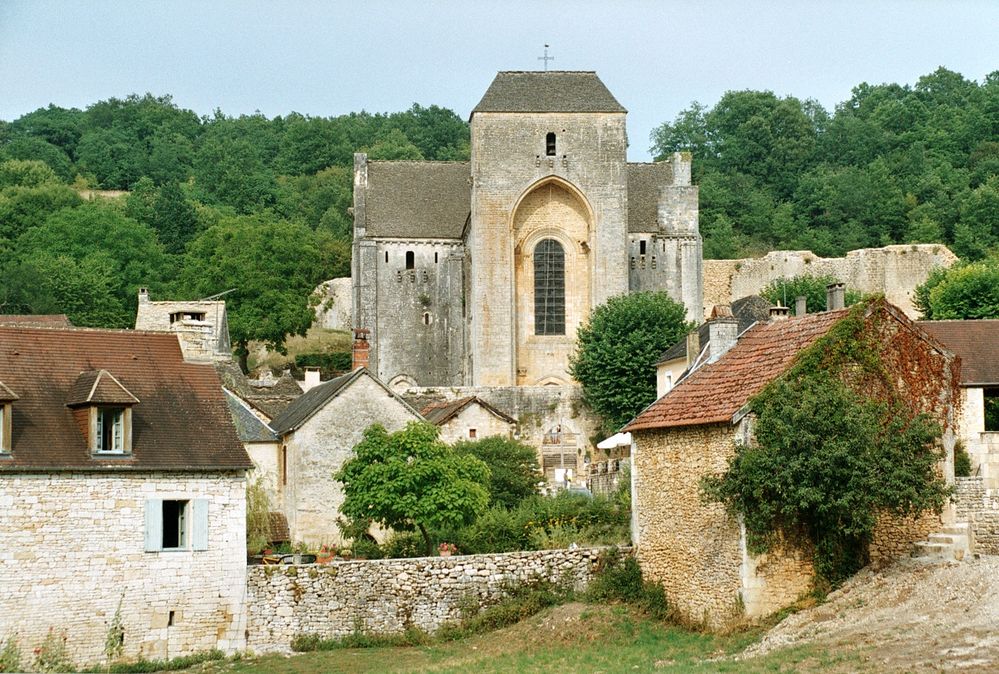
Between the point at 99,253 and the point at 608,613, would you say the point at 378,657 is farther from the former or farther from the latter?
the point at 99,253

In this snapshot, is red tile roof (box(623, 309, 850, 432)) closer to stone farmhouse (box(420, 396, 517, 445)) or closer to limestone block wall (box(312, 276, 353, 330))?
stone farmhouse (box(420, 396, 517, 445))

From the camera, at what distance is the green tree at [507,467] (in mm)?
35500

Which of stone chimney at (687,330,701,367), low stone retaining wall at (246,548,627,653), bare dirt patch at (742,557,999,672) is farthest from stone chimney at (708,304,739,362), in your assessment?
stone chimney at (687,330,701,367)

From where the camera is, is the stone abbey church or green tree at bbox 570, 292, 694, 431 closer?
green tree at bbox 570, 292, 694, 431

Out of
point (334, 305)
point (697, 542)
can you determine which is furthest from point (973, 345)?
point (334, 305)

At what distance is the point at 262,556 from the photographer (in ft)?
90.7

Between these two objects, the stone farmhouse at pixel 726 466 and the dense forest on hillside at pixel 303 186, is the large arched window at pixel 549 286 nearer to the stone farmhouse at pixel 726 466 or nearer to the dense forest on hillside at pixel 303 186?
the dense forest on hillside at pixel 303 186

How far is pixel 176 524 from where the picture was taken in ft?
81.1

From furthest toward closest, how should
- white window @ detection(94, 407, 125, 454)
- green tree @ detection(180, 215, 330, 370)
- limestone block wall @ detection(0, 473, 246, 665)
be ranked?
green tree @ detection(180, 215, 330, 370) < white window @ detection(94, 407, 125, 454) < limestone block wall @ detection(0, 473, 246, 665)

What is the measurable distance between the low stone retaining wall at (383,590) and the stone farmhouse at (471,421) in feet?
54.6

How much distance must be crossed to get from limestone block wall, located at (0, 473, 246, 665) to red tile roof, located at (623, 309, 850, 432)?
23.8 ft

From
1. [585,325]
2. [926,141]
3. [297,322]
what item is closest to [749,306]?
[585,325]

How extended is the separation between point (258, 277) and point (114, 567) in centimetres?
4195

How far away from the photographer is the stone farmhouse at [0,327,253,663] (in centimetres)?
2331
